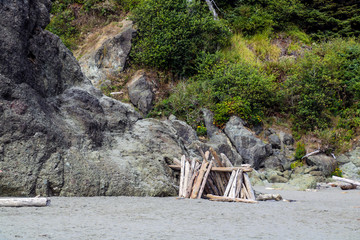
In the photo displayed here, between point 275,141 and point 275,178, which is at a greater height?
point 275,141

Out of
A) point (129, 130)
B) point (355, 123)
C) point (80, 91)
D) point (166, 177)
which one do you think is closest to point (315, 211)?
point (166, 177)

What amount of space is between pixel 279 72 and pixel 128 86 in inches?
425

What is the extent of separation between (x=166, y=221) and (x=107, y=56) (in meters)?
20.3

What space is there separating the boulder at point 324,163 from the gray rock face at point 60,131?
10681mm

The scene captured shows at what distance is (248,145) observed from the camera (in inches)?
775

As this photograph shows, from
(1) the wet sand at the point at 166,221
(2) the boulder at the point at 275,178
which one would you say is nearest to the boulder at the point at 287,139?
(2) the boulder at the point at 275,178

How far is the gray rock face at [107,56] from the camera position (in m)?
23.9

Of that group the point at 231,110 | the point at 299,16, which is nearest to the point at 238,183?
the point at 231,110

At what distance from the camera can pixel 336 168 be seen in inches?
760

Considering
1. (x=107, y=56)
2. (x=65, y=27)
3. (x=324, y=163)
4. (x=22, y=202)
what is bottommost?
(x=324, y=163)

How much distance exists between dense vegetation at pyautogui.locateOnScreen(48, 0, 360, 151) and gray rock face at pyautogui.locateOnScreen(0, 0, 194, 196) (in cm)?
1062

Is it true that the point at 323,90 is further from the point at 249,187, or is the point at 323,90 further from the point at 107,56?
the point at 249,187

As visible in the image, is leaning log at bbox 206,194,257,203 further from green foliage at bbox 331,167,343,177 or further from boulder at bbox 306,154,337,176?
green foliage at bbox 331,167,343,177

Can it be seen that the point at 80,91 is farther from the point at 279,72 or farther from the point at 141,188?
the point at 279,72
